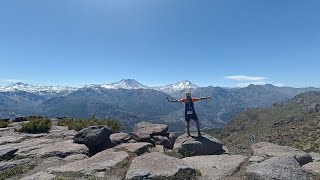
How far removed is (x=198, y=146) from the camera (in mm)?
18719

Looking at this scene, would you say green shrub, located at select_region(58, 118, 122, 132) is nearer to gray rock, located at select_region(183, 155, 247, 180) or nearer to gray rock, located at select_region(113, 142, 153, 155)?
gray rock, located at select_region(113, 142, 153, 155)

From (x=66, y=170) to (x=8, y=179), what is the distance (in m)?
2.50

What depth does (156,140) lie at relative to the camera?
21.4 metres

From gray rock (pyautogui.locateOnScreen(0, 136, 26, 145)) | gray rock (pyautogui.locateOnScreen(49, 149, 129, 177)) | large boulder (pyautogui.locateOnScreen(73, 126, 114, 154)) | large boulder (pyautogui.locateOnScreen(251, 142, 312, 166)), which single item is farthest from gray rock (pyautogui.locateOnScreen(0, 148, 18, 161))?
large boulder (pyautogui.locateOnScreen(251, 142, 312, 166))

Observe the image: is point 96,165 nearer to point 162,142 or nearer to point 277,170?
point 162,142

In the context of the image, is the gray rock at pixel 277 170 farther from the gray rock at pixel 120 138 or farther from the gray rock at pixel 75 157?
the gray rock at pixel 120 138

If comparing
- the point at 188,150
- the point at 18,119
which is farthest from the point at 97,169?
the point at 18,119

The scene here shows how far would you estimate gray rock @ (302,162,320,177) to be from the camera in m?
13.7

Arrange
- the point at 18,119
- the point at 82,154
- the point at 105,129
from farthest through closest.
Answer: the point at 18,119, the point at 105,129, the point at 82,154

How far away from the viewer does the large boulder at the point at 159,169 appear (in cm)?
1269

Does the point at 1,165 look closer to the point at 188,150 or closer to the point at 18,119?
the point at 188,150

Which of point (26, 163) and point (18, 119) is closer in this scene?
point (26, 163)

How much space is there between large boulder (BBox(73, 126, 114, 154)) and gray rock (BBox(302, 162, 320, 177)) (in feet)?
36.4

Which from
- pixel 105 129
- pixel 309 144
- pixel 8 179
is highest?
pixel 105 129
